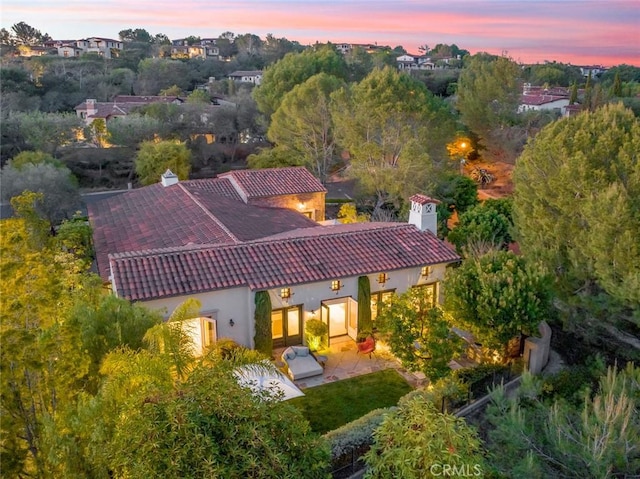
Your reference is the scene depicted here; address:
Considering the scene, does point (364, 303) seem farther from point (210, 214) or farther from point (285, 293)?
point (210, 214)

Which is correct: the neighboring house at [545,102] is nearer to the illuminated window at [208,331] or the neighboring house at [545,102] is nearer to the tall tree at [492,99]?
the tall tree at [492,99]

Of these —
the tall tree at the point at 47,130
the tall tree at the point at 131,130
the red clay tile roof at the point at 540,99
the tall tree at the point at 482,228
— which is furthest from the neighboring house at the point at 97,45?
the tall tree at the point at 482,228

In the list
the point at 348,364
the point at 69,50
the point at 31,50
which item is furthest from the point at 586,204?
the point at 69,50

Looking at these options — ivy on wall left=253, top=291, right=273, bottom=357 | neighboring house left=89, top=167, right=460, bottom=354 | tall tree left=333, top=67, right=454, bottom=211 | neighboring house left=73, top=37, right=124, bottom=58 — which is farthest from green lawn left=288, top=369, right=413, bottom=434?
neighboring house left=73, top=37, right=124, bottom=58

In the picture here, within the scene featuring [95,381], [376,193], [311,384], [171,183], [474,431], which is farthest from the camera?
[376,193]

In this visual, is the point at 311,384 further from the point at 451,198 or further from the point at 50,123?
the point at 50,123

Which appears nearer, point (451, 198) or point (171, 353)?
point (171, 353)

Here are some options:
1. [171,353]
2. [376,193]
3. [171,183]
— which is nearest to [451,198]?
[376,193]

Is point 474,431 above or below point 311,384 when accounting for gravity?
above
